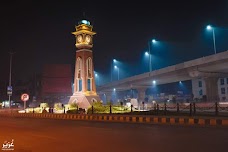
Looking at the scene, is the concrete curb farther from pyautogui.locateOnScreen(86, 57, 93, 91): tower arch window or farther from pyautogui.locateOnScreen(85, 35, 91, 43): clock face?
pyautogui.locateOnScreen(85, 35, 91, 43): clock face

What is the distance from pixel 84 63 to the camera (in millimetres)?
34594

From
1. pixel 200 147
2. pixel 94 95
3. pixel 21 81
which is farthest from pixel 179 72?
pixel 21 81

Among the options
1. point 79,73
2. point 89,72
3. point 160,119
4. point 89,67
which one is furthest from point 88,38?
point 160,119

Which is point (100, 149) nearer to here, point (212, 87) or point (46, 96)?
point (212, 87)

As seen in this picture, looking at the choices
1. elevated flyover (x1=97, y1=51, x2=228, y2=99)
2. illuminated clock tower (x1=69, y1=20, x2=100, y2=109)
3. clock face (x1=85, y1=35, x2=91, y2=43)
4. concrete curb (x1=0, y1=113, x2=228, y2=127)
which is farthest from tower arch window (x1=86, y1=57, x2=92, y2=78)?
elevated flyover (x1=97, y1=51, x2=228, y2=99)

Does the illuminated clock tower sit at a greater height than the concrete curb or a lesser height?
greater

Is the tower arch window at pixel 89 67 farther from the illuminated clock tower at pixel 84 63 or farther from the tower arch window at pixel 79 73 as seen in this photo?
the tower arch window at pixel 79 73

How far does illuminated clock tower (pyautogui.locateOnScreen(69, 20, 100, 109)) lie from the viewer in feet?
112

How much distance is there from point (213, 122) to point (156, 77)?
4595cm

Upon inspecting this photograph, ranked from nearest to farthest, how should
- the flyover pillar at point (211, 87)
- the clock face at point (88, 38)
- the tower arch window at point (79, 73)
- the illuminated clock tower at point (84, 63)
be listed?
the illuminated clock tower at point (84, 63) → the tower arch window at point (79, 73) → the clock face at point (88, 38) → the flyover pillar at point (211, 87)

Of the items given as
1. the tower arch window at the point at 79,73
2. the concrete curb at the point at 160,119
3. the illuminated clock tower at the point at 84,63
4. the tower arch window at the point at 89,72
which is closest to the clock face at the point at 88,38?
the illuminated clock tower at the point at 84,63

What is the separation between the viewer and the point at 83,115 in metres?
24.4

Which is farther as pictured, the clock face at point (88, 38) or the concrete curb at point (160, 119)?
the clock face at point (88, 38)

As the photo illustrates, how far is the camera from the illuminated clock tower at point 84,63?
34.1 m
